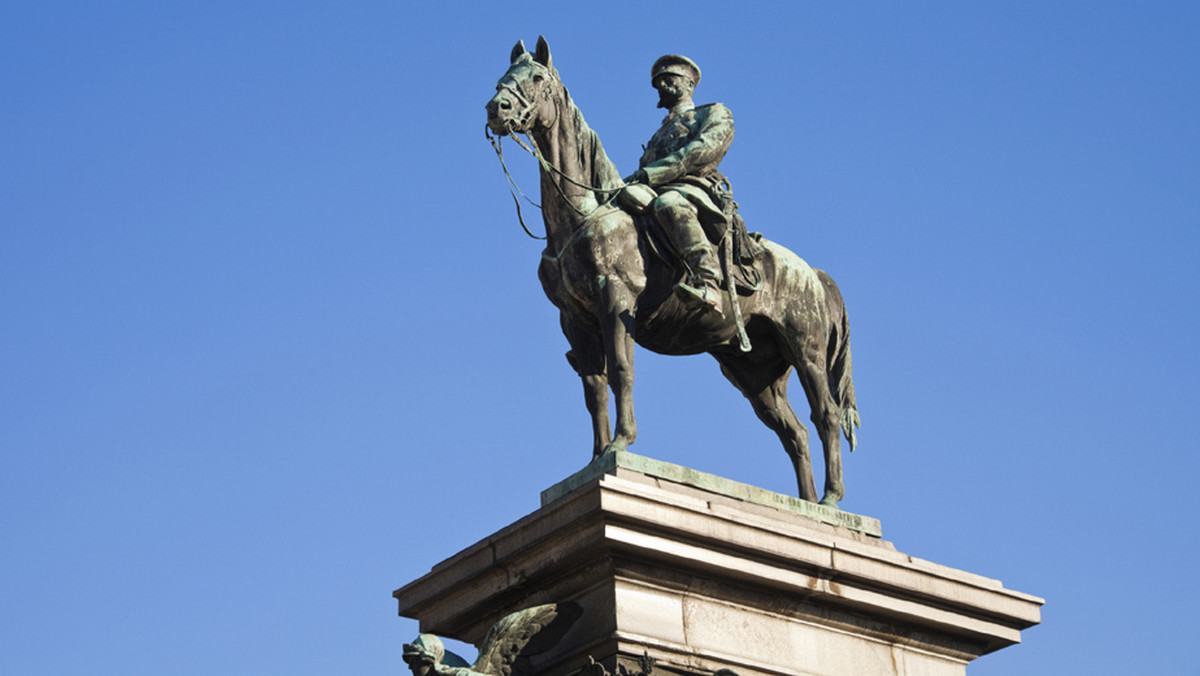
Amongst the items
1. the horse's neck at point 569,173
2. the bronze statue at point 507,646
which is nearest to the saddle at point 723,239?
the horse's neck at point 569,173

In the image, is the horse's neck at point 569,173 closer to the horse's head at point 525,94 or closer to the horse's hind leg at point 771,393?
the horse's head at point 525,94

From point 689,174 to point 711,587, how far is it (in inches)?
135

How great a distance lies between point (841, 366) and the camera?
1327cm

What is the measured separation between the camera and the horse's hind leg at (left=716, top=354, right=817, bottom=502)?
43.2 ft

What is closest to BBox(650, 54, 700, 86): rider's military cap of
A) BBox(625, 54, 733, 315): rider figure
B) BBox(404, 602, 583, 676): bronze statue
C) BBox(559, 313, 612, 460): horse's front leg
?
BBox(625, 54, 733, 315): rider figure

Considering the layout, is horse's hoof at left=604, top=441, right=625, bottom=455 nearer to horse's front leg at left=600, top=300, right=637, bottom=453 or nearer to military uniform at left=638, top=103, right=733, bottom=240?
horse's front leg at left=600, top=300, right=637, bottom=453

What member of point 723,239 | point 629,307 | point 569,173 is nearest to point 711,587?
point 629,307

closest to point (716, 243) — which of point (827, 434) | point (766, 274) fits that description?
point (766, 274)

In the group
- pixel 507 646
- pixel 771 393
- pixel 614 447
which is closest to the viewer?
pixel 507 646

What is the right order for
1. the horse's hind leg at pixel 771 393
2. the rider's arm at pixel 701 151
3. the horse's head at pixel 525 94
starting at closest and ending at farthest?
the horse's head at pixel 525 94, the rider's arm at pixel 701 151, the horse's hind leg at pixel 771 393

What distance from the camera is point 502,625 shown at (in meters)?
10.5

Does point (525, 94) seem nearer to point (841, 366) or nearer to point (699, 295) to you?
point (699, 295)

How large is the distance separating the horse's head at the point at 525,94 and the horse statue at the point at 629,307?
10 millimetres

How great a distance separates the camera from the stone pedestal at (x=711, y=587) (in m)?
10.3
